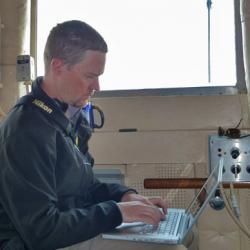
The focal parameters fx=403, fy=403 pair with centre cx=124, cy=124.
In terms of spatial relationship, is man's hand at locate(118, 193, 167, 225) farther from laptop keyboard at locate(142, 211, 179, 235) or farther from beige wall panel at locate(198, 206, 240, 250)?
beige wall panel at locate(198, 206, 240, 250)

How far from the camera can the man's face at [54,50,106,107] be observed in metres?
1.25

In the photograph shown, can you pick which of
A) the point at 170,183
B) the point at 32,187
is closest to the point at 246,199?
the point at 170,183

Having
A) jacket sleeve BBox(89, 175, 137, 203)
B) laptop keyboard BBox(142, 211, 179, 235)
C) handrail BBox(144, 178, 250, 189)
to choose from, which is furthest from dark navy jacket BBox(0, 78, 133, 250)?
handrail BBox(144, 178, 250, 189)

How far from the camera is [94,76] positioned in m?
1.29

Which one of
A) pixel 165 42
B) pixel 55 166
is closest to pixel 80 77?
pixel 55 166

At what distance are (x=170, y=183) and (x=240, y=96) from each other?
1.71 ft

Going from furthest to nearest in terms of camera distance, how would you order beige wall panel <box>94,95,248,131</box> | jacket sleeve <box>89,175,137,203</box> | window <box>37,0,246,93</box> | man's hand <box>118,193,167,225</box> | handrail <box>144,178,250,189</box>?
window <box>37,0,246,93</box> → beige wall panel <box>94,95,248,131</box> → handrail <box>144,178,250,189</box> → jacket sleeve <box>89,175,137,203</box> → man's hand <box>118,193,167,225</box>

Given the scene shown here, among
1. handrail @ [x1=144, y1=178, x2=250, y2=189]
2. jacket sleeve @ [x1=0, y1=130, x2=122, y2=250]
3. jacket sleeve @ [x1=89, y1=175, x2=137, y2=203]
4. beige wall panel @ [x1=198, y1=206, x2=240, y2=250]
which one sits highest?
jacket sleeve @ [x1=0, y1=130, x2=122, y2=250]

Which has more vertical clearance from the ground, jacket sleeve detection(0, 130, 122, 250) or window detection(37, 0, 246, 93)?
window detection(37, 0, 246, 93)

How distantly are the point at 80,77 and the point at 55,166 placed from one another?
0.29 metres

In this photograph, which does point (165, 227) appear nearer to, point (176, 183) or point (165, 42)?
point (176, 183)

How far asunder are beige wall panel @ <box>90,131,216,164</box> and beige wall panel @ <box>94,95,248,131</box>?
4cm

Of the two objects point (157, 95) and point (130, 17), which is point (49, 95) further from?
point (130, 17)

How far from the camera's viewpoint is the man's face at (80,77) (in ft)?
4.12
